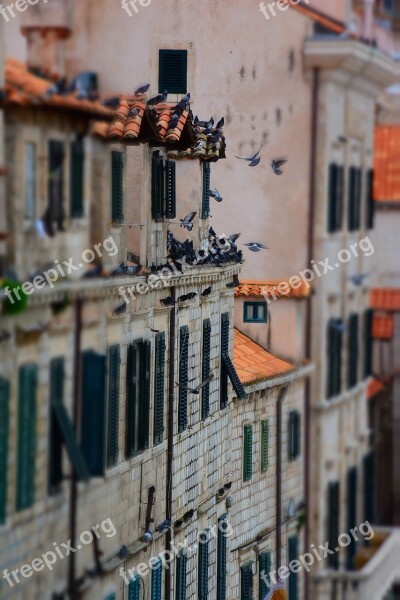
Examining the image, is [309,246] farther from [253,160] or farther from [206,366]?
[206,366]

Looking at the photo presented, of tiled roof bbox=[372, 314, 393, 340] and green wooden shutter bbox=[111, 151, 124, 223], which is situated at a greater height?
green wooden shutter bbox=[111, 151, 124, 223]

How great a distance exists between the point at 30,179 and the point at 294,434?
17.7 metres

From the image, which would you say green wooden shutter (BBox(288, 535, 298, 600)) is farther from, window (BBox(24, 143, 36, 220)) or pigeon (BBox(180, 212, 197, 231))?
window (BBox(24, 143, 36, 220))

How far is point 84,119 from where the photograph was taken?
19.5 metres

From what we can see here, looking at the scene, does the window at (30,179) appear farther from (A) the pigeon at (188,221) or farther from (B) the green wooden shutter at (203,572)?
(B) the green wooden shutter at (203,572)

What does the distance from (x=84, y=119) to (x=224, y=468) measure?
10.5 meters

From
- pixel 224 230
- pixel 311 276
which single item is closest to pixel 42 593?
pixel 224 230

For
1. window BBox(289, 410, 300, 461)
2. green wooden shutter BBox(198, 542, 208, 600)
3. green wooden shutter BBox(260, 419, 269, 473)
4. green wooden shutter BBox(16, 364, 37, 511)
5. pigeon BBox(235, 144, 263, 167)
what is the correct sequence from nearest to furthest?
green wooden shutter BBox(16, 364, 37, 511), green wooden shutter BBox(198, 542, 208, 600), pigeon BBox(235, 144, 263, 167), green wooden shutter BBox(260, 419, 269, 473), window BBox(289, 410, 300, 461)

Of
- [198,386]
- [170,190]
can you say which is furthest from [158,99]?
[198,386]

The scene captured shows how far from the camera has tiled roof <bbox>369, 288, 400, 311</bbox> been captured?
A: 49.9m

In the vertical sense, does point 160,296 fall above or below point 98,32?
below

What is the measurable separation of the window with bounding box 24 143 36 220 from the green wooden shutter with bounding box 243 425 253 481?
12320 mm

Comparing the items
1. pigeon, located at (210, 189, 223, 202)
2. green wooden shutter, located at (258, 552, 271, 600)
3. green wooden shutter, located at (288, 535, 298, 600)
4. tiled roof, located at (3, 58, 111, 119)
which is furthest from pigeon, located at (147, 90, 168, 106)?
green wooden shutter, located at (288, 535, 298, 600)

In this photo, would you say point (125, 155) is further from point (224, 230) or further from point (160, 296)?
point (224, 230)
